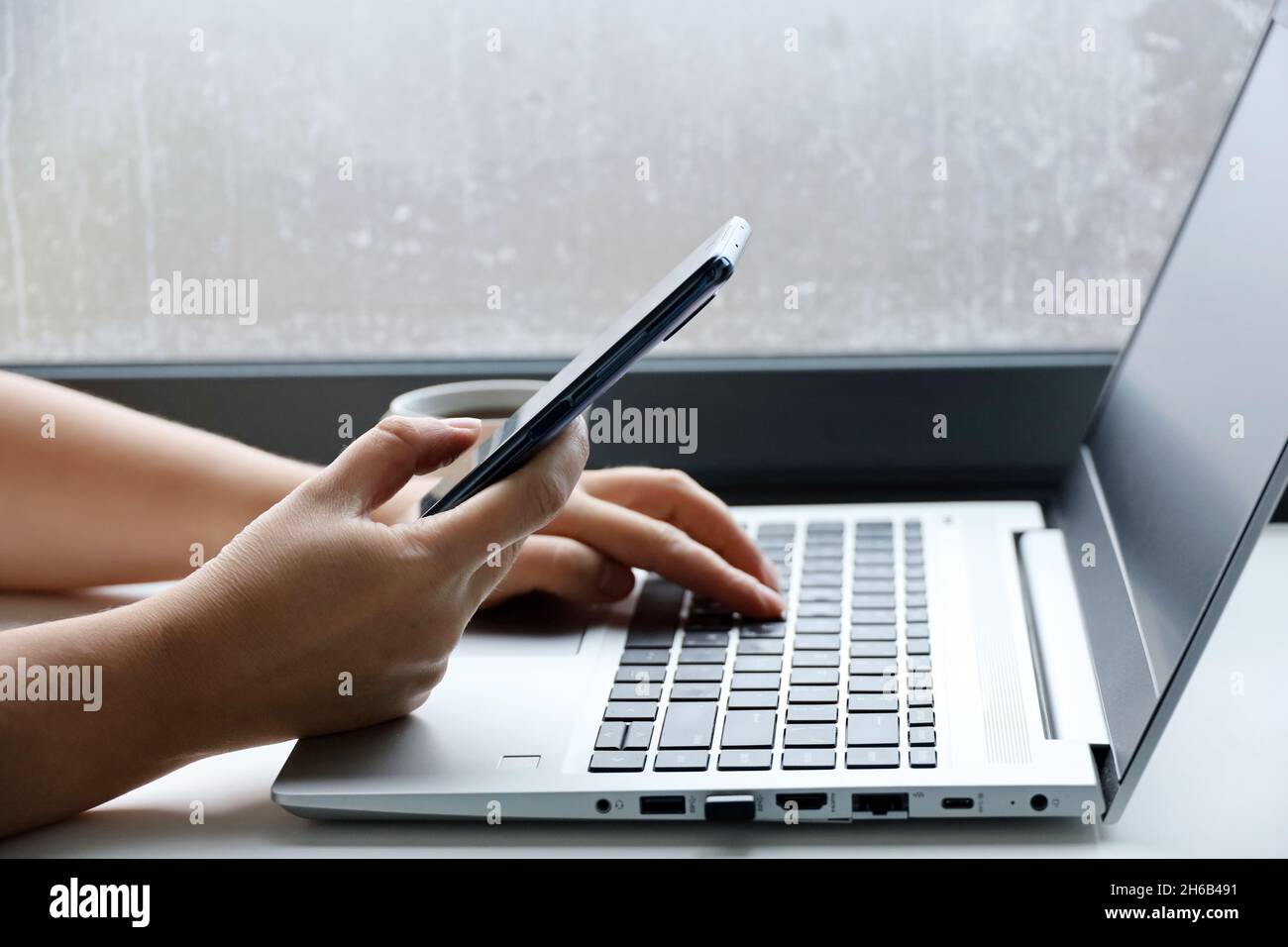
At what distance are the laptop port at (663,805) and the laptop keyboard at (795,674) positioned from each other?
2cm

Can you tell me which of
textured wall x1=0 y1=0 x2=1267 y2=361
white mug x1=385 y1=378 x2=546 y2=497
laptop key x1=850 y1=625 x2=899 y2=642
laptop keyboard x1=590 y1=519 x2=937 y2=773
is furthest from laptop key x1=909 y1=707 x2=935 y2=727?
textured wall x1=0 y1=0 x2=1267 y2=361

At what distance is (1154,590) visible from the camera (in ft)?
1.96

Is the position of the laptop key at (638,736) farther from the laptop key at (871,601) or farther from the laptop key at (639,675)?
the laptop key at (871,601)

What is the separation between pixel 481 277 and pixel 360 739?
1.72 ft

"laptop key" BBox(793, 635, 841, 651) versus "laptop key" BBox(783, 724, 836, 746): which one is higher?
"laptop key" BBox(793, 635, 841, 651)

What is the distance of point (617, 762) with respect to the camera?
1.80 ft

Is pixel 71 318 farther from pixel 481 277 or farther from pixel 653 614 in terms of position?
pixel 653 614

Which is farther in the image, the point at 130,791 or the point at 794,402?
the point at 794,402

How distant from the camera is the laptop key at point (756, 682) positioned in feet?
2.06

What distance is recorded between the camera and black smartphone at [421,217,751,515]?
0.52 metres

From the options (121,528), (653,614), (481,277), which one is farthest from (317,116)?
(653,614)

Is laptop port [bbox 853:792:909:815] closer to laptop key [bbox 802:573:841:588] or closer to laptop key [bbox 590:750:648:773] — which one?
laptop key [bbox 590:750:648:773]

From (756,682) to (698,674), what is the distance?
0.03 meters
